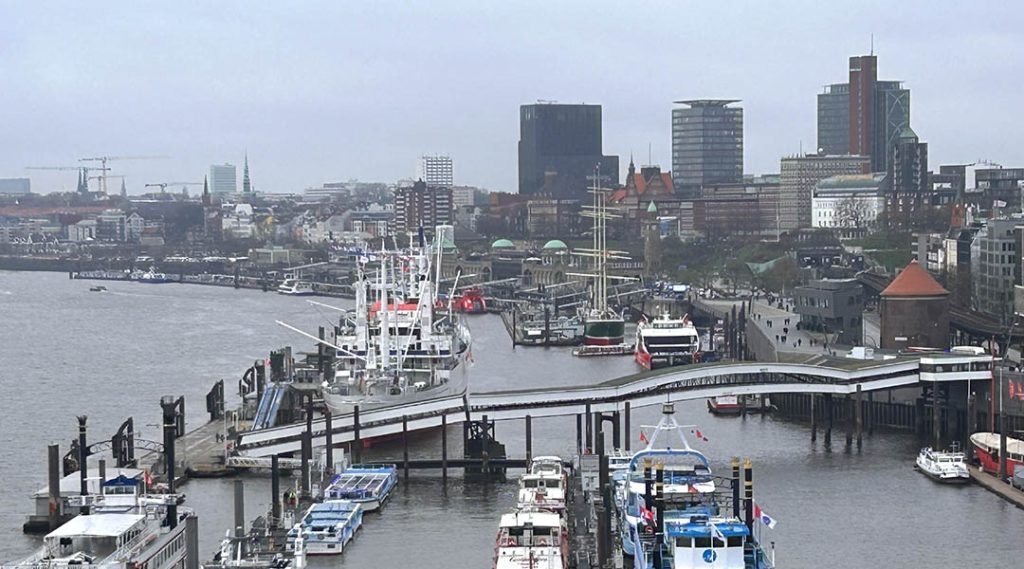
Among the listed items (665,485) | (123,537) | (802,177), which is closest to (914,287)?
(665,485)

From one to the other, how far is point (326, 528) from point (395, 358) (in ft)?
55.5

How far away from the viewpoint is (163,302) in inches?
4225

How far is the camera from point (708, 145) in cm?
17288

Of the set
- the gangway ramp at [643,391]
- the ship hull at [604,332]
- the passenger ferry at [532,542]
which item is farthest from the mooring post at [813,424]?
the ship hull at [604,332]

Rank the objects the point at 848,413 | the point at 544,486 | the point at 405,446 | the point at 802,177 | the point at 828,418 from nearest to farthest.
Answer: the point at 544,486 < the point at 405,446 < the point at 828,418 < the point at 848,413 < the point at 802,177

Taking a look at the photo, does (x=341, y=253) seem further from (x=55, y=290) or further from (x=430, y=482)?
(x=430, y=482)

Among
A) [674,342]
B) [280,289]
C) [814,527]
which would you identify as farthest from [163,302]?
[814,527]

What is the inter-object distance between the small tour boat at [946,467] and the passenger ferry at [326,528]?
446 inches

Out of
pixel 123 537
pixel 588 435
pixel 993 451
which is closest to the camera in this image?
pixel 123 537

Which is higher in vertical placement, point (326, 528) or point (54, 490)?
point (54, 490)

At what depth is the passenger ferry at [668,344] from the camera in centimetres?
6284

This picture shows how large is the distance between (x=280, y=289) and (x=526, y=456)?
83323 millimetres

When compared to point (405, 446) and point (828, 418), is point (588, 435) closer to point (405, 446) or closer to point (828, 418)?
point (405, 446)

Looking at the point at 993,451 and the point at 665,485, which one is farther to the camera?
the point at 993,451
